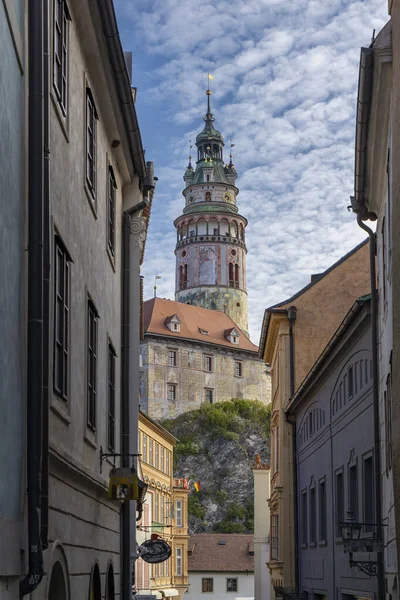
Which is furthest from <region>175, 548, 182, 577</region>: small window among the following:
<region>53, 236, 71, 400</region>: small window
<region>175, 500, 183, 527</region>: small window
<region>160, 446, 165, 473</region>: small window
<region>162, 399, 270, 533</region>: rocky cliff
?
<region>53, 236, 71, 400</region>: small window

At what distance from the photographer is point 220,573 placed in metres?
72.5

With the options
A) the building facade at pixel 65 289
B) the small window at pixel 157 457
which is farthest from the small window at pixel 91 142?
the small window at pixel 157 457

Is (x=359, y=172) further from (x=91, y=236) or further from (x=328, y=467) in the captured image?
(x=328, y=467)

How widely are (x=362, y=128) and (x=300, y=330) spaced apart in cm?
2036

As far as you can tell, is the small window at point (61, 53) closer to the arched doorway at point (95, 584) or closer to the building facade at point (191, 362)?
the arched doorway at point (95, 584)

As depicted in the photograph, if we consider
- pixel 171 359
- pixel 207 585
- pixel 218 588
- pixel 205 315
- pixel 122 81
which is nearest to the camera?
pixel 122 81

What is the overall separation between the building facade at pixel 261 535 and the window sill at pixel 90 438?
3513 centimetres

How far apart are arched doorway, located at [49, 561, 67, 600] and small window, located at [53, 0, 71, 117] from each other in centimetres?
417

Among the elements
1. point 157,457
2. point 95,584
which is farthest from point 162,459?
point 95,584

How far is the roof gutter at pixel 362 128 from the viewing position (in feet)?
37.3

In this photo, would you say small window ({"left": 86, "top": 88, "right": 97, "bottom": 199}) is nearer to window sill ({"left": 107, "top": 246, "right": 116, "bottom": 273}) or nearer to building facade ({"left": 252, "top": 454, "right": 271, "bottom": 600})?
window sill ({"left": 107, "top": 246, "right": 116, "bottom": 273})

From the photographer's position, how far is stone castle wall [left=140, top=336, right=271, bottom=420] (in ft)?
318

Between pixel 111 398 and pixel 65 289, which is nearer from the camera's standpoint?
pixel 65 289

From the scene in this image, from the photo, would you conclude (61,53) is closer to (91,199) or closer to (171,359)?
(91,199)
